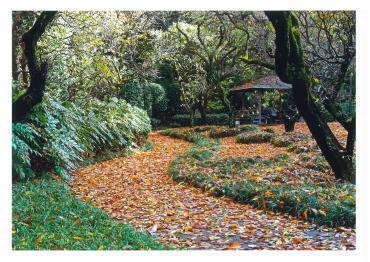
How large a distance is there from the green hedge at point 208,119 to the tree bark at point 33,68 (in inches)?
385

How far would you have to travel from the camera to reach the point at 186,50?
14.3 m

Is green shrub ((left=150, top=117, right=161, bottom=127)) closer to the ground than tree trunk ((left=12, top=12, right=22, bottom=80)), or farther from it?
closer to the ground

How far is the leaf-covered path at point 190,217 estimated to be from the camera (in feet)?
14.3

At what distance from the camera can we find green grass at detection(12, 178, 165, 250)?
4.08 m

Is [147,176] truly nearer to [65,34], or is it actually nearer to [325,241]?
[65,34]

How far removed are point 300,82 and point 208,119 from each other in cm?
1073

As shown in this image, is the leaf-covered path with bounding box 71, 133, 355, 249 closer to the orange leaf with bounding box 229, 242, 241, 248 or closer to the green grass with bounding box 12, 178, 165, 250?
the orange leaf with bounding box 229, 242, 241, 248

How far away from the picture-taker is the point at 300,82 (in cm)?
602

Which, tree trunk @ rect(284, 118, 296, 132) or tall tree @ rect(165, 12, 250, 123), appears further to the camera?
tree trunk @ rect(284, 118, 296, 132)

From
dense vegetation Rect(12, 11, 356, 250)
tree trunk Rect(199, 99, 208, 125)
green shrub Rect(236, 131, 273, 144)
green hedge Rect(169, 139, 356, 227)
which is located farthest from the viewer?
tree trunk Rect(199, 99, 208, 125)

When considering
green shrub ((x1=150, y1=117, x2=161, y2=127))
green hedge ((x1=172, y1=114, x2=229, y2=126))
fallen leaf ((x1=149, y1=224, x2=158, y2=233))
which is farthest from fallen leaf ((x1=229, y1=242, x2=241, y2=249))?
green hedge ((x1=172, y1=114, x2=229, y2=126))

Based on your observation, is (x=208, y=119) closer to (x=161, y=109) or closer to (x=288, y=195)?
(x=161, y=109)

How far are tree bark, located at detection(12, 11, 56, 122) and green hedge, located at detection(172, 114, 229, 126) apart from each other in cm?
→ 977

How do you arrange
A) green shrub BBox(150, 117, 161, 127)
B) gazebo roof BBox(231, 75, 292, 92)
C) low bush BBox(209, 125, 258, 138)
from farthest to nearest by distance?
green shrub BBox(150, 117, 161, 127) → low bush BBox(209, 125, 258, 138) → gazebo roof BBox(231, 75, 292, 92)
